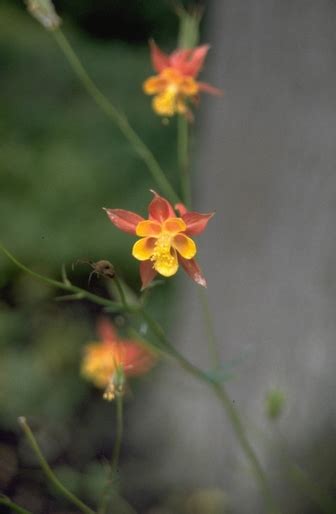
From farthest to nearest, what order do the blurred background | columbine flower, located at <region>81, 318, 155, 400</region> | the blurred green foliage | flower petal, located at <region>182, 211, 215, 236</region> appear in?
the blurred green foliage, the blurred background, columbine flower, located at <region>81, 318, 155, 400</region>, flower petal, located at <region>182, 211, 215, 236</region>

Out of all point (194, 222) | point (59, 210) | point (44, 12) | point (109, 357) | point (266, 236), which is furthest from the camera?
point (59, 210)

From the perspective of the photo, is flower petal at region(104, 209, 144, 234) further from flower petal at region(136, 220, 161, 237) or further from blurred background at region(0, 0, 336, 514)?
blurred background at region(0, 0, 336, 514)

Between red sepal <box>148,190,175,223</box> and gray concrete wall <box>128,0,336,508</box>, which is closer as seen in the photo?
red sepal <box>148,190,175,223</box>

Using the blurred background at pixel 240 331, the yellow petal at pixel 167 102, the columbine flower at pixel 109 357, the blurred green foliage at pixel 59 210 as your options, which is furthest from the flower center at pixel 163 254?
the blurred green foliage at pixel 59 210

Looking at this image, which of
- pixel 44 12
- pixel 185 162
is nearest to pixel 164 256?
pixel 185 162

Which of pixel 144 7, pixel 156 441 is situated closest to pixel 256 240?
pixel 156 441

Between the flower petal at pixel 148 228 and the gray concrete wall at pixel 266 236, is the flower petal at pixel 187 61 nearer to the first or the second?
the flower petal at pixel 148 228

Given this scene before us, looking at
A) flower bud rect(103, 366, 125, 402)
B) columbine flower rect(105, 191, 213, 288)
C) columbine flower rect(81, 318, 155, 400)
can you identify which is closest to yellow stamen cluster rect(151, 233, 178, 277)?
columbine flower rect(105, 191, 213, 288)

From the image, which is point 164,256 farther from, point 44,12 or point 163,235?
point 44,12
